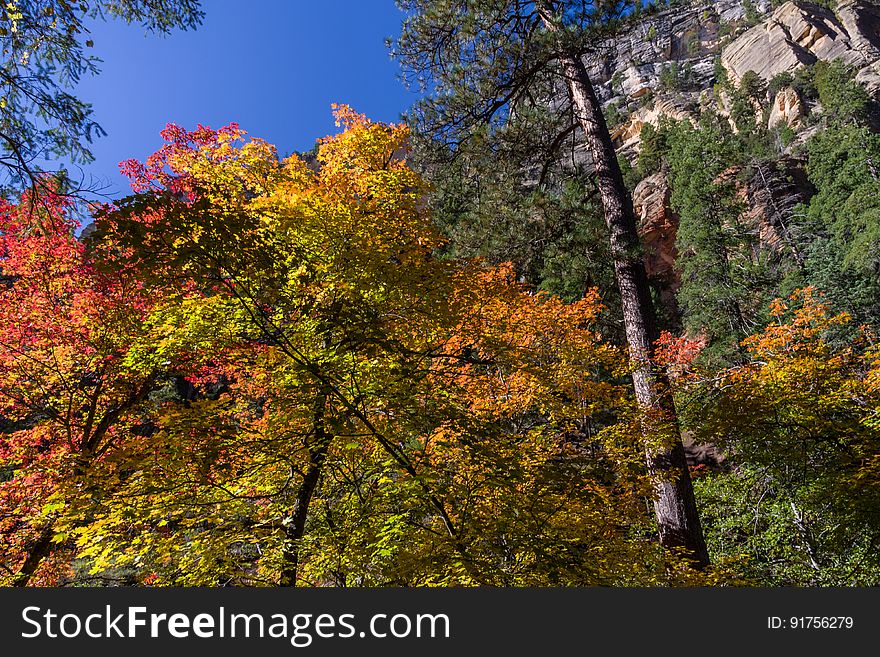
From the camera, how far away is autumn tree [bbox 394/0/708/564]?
17.6 ft

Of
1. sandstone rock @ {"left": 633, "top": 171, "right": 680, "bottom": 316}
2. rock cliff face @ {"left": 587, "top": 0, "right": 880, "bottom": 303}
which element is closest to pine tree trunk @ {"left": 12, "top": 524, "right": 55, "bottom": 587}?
rock cliff face @ {"left": 587, "top": 0, "right": 880, "bottom": 303}

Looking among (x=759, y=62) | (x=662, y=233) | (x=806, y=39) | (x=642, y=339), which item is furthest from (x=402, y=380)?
(x=806, y=39)

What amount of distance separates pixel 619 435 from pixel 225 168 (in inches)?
244

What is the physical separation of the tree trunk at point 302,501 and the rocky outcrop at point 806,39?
234 ft

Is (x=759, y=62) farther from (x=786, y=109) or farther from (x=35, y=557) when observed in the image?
(x=35, y=557)

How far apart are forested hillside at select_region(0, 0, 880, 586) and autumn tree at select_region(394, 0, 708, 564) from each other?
0.04 m

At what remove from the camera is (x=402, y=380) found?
3.71 meters

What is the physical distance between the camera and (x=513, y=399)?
8734mm

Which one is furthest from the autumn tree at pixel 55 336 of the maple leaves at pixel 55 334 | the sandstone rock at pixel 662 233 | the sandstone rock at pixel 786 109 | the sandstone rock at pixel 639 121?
the sandstone rock at pixel 786 109

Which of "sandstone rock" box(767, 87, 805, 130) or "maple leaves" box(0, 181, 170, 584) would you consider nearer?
"maple leaves" box(0, 181, 170, 584)

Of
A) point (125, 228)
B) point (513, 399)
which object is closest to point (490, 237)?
point (513, 399)

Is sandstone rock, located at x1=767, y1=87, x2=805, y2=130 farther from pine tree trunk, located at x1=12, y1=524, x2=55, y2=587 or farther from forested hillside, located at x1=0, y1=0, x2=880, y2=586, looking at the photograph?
pine tree trunk, located at x1=12, y1=524, x2=55, y2=587

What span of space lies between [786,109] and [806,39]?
19025 mm

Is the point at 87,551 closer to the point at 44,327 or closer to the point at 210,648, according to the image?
the point at 210,648
